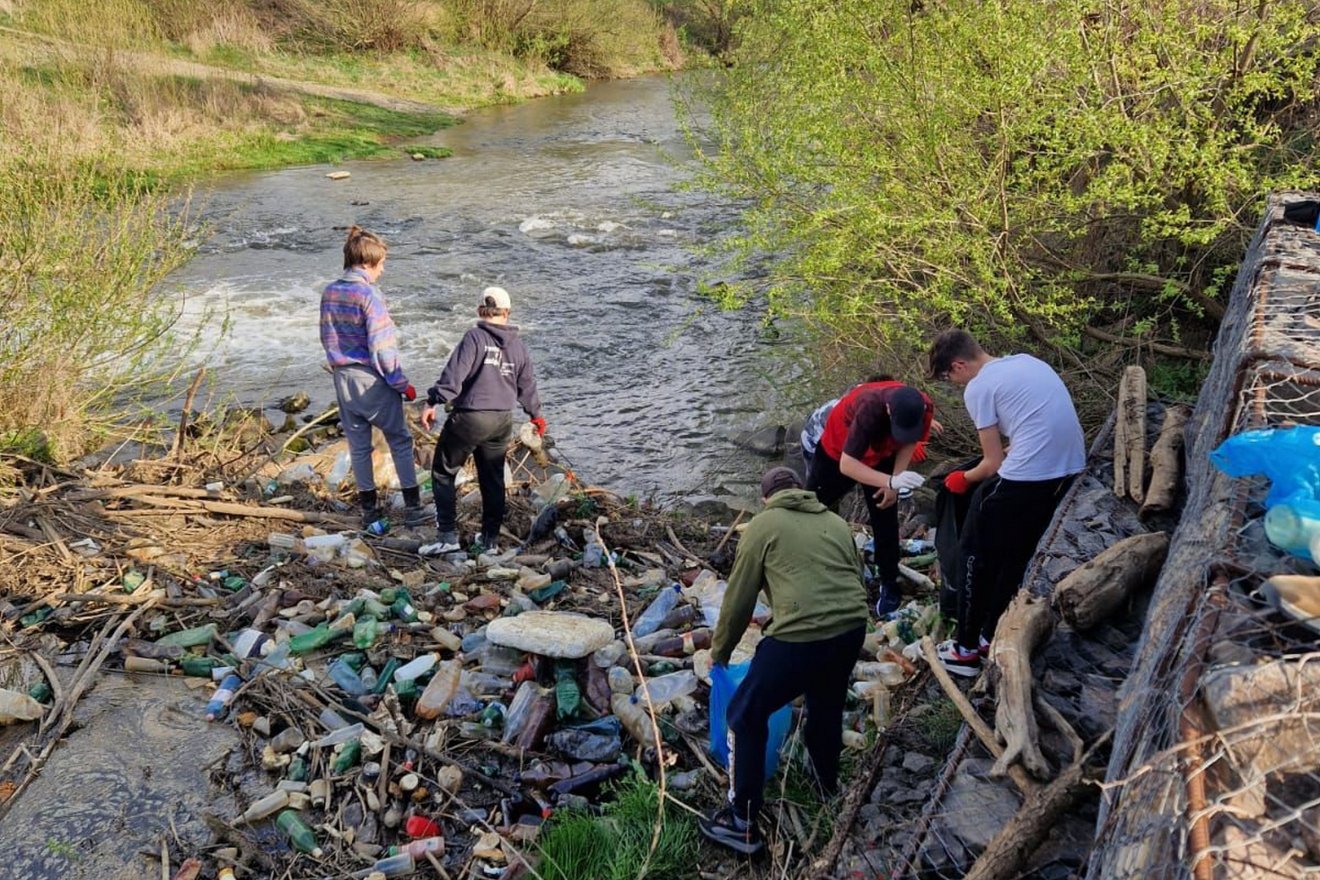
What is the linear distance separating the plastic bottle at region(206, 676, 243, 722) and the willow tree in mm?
4087

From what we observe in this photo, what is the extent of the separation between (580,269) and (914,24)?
7.96 meters

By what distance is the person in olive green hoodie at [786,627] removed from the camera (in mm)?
3279

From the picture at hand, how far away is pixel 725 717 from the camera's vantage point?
3.60 meters

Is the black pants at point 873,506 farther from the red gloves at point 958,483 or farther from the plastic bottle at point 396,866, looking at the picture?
the plastic bottle at point 396,866

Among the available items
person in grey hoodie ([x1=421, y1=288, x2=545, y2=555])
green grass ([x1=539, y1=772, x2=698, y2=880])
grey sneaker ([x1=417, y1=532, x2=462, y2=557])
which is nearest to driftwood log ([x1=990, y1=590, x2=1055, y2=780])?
green grass ([x1=539, y1=772, x2=698, y2=880])

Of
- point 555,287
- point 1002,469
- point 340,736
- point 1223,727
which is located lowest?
point 340,736

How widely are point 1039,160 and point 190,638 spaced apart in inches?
221

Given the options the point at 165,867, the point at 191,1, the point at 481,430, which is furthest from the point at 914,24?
the point at 191,1

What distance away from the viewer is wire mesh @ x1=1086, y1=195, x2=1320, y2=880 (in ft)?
4.98

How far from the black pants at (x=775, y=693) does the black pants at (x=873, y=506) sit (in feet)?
5.67

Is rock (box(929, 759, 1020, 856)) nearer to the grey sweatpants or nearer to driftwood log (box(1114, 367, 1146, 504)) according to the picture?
driftwood log (box(1114, 367, 1146, 504))

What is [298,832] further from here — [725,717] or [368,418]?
[368,418]

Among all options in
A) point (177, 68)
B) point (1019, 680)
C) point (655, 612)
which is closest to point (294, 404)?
point (655, 612)

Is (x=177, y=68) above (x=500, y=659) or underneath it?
above
